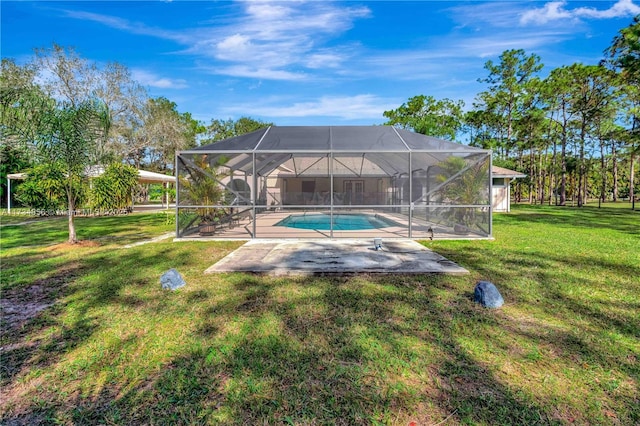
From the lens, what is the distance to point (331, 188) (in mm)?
8523

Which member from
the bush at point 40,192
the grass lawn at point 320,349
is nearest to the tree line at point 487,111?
the bush at point 40,192

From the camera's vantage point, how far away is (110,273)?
5.48 meters

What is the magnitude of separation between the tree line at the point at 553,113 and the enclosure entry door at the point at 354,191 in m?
14.6

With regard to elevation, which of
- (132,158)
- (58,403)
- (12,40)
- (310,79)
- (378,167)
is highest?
(12,40)

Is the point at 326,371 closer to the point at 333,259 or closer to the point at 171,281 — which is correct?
the point at 171,281

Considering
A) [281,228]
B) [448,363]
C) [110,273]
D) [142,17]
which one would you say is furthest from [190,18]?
[448,363]

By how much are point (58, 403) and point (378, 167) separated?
1222 centimetres

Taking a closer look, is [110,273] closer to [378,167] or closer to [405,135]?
[405,135]

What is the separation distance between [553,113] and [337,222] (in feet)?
86.9

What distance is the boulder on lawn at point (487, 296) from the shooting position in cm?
389

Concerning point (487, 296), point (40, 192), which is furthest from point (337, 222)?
point (40, 192)

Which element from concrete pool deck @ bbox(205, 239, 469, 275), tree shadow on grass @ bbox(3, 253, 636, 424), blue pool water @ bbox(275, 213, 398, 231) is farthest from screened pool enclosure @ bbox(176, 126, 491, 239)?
tree shadow on grass @ bbox(3, 253, 636, 424)

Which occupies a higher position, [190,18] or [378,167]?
[190,18]

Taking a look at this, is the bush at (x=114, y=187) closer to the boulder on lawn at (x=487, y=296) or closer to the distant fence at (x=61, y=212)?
the distant fence at (x=61, y=212)
